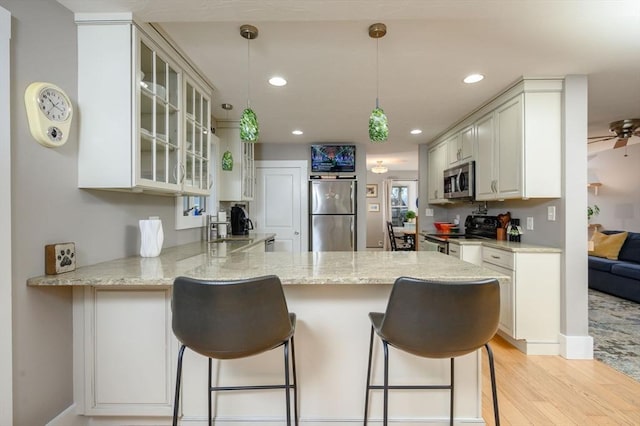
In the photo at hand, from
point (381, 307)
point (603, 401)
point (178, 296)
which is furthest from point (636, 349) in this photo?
point (178, 296)

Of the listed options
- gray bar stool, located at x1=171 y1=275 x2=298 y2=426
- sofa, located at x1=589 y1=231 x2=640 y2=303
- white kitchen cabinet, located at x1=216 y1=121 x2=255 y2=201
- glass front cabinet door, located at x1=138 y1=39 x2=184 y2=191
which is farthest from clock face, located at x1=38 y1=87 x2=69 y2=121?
sofa, located at x1=589 y1=231 x2=640 y2=303

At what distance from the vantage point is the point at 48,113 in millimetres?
1421

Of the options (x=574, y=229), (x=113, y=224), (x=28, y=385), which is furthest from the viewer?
(x=574, y=229)

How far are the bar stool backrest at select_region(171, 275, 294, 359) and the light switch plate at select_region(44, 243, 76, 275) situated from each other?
2.39 feet

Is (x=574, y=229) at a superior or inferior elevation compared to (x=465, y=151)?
inferior

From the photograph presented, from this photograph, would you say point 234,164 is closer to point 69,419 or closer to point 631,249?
point 69,419

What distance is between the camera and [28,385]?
54.0 inches

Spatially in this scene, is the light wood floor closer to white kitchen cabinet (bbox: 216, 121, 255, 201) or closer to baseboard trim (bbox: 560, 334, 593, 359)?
baseboard trim (bbox: 560, 334, 593, 359)

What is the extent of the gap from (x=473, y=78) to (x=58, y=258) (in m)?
3.02

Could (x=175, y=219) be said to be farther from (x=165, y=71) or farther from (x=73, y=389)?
(x=73, y=389)

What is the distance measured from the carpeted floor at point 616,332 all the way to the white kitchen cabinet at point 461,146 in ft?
6.90

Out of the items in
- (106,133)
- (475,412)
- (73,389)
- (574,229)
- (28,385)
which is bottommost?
(475,412)

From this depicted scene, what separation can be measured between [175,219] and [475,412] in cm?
256

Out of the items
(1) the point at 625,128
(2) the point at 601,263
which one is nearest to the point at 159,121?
(1) the point at 625,128
